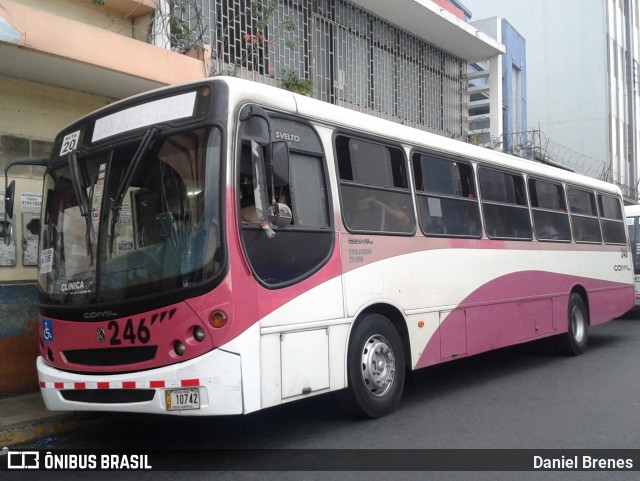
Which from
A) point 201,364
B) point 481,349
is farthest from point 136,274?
point 481,349

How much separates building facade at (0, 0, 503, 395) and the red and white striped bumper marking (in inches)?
103

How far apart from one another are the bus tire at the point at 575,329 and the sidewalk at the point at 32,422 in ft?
23.2

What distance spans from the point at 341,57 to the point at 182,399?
33.5 ft

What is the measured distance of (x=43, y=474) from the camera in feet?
17.4

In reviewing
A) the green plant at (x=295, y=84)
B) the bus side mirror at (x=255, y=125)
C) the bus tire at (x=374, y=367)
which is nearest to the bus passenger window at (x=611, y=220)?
the green plant at (x=295, y=84)

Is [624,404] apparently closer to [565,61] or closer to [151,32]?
[151,32]

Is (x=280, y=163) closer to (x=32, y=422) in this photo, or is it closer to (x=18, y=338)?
(x=32, y=422)

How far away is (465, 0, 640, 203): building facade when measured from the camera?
29578mm

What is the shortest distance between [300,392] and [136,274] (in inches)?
61.9

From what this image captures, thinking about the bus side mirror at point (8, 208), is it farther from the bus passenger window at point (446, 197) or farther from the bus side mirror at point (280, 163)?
the bus passenger window at point (446, 197)

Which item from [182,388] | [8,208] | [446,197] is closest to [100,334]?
[182,388]

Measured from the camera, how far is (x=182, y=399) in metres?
4.96

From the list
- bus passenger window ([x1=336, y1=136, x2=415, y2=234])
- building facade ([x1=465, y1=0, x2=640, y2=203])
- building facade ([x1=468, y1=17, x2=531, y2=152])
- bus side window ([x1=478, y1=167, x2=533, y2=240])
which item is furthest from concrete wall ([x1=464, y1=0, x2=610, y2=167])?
bus passenger window ([x1=336, y1=136, x2=415, y2=234])

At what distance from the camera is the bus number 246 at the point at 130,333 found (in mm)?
5125
